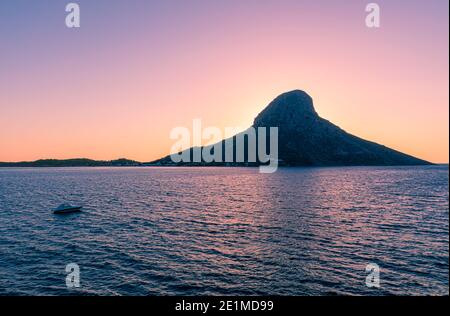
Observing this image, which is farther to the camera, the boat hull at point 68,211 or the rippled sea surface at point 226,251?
the boat hull at point 68,211

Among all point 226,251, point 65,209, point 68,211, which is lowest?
point 226,251

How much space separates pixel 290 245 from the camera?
41.9 metres

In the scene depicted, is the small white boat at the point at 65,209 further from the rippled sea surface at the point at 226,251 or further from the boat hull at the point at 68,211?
the rippled sea surface at the point at 226,251

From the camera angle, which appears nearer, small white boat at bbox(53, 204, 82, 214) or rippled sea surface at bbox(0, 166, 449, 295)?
rippled sea surface at bbox(0, 166, 449, 295)

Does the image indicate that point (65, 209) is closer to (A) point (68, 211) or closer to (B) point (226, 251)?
(A) point (68, 211)

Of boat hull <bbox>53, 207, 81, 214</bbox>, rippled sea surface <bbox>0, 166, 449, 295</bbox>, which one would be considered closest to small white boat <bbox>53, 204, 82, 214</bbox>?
boat hull <bbox>53, 207, 81, 214</bbox>

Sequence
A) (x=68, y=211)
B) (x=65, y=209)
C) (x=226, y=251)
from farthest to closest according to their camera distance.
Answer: (x=68, y=211) → (x=65, y=209) → (x=226, y=251)

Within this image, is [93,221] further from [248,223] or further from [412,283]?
[412,283]

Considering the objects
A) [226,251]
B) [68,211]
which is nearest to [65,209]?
[68,211]

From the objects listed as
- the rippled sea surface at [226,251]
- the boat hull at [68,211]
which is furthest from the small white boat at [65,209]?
the rippled sea surface at [226,251]

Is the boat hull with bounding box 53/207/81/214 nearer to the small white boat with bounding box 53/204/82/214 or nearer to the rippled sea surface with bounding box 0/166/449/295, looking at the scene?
the small white boat with bounding box 53/204/82/214
